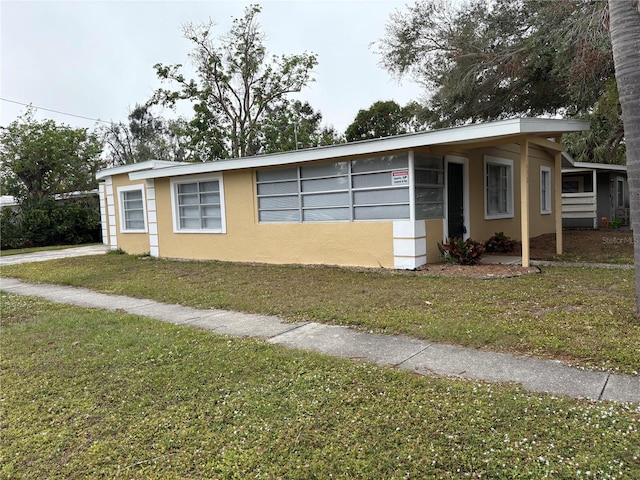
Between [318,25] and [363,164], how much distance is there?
909 centimetres

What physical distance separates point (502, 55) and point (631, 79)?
798 centimetres

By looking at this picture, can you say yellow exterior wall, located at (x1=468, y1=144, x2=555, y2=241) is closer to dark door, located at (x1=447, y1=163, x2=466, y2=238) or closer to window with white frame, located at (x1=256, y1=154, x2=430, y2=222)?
dark door, located at (x1=447, y1=163, x2=466, y2=238)

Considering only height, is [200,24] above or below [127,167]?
above

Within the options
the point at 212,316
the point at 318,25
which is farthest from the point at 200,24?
the point at 212,316

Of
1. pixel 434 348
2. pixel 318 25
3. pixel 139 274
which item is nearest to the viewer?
pixel 434 348

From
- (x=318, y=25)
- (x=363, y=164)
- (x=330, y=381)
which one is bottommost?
(x=330, y=381)

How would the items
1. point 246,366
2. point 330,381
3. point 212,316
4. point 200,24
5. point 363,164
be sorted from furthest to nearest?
point 200,24, point 363,164, point 212,316, point 246,366, point 330,381

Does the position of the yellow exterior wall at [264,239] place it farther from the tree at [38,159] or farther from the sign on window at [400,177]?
the tree at [38,159]

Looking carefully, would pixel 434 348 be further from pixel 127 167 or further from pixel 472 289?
pixel 127 167

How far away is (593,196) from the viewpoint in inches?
656

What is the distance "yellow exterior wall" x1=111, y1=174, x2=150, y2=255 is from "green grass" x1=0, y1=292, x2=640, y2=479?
419 inches

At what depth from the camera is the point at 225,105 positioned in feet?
88.5

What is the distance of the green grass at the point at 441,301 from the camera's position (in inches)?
167

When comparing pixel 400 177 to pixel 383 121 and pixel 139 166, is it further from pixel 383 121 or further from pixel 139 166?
pixel 383 121
